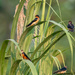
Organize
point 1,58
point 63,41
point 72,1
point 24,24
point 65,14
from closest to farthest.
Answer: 1. point 1,58
2. point 24,24
3. point 63,41
4. point 65,14
5. point 72,1

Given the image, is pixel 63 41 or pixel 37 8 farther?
pixel 63 41

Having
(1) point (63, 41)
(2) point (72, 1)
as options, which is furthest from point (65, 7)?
(1) point (63, 41)

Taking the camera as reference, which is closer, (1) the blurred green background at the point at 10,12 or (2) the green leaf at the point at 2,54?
(2) the green leaf at the point at 2,54

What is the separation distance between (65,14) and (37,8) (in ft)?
28.3

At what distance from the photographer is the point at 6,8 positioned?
12453 millimetres

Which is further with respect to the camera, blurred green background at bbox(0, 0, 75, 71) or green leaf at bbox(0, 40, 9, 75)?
blurred green background at bbox(0, 0, 75, 71)

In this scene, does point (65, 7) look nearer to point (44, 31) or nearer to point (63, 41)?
point (63, 41)

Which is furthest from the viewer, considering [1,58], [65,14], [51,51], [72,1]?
[72,1]

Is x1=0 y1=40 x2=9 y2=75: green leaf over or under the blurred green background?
under

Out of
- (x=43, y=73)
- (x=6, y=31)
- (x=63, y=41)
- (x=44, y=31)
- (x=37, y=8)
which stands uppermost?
(x=6, y=31)

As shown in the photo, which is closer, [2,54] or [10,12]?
[2,54]

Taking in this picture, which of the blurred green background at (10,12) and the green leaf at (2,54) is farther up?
the blurred green background at (10,12)

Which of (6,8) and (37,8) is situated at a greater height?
(6,8)

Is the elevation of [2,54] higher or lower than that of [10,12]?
lower
